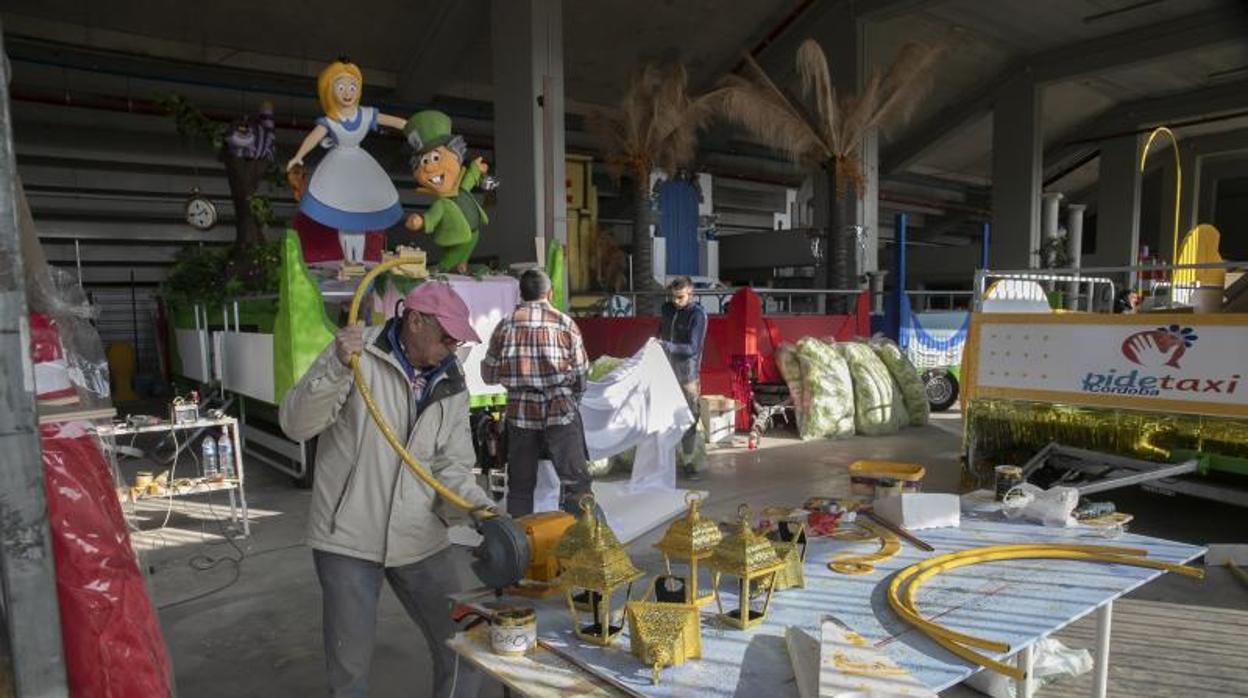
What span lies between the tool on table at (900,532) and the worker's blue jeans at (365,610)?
1.52 meters

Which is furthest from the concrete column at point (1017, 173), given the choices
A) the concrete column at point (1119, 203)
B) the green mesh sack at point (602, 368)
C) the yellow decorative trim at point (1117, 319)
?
the green mesh sack at point (602, 368)

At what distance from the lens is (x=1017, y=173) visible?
18422mm

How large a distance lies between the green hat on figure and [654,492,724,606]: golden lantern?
5.86 m

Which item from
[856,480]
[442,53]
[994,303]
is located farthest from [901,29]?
[856,480]

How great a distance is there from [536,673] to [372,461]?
935mm

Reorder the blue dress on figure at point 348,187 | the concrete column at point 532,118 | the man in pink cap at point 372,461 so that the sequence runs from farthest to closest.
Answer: the concrete column at point 532,118 → the blue dress on figure at point 348,187 → the man in pink cap at point 372,461

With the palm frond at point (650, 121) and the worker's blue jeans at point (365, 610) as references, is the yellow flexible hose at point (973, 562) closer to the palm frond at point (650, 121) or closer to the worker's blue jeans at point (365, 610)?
the worker's blue jeans at point (365, 610)

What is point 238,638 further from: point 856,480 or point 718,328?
point 718,328

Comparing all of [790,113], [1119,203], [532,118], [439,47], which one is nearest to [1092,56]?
[1119,203]

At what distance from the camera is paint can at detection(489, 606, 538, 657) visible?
1.79 meters

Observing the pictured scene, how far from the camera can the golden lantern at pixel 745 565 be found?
1.92m

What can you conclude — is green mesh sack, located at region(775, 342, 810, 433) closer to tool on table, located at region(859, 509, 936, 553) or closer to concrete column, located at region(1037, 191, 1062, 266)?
tool on table, located at region(859, 509, 936, 553)

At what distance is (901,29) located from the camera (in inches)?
620

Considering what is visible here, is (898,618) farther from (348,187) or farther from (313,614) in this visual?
(348,187)
